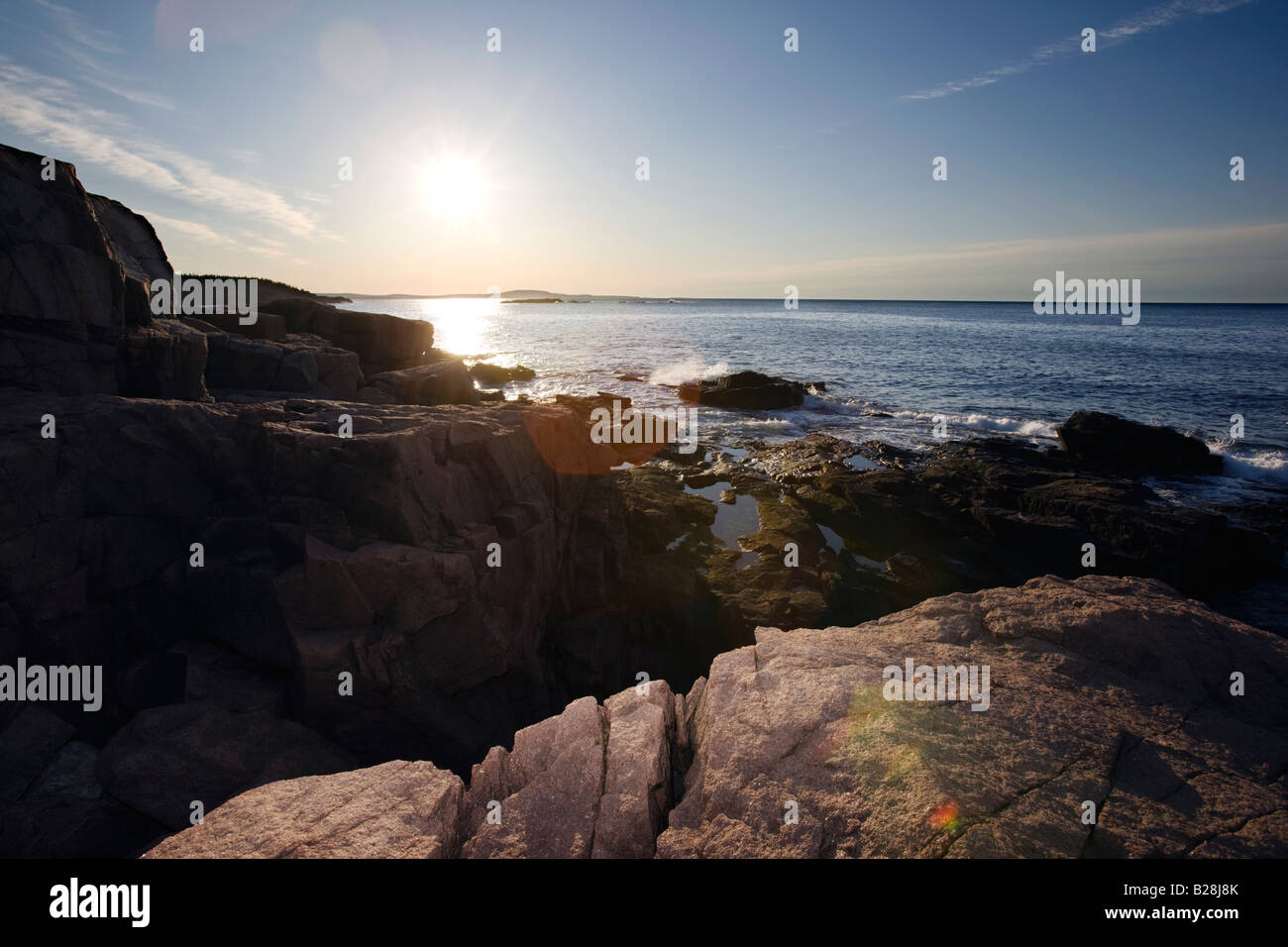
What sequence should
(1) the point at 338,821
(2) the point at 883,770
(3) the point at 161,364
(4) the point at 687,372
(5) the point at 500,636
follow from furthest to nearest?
(4) the point at 687,372 → (3) the point at 161,364 → (5) the point at 500,636 → (1) the point at 338,821 → (2) the point at 883,770

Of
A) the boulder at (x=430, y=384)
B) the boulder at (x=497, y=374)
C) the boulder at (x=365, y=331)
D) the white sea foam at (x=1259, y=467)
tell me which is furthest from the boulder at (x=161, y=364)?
the white sea foam at (x=1259, y=467)

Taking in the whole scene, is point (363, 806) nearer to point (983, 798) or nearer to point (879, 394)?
point (983, 798)

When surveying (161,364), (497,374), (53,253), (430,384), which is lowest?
(161,364)

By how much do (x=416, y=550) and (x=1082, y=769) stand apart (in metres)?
9.66

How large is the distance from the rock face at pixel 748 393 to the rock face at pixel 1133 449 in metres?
18.2

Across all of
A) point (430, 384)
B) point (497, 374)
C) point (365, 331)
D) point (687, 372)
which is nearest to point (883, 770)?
point (430, 384)

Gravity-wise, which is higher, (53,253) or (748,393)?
(53,253)

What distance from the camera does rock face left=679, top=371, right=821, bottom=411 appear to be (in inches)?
1686

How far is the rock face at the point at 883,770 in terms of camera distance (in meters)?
4.60

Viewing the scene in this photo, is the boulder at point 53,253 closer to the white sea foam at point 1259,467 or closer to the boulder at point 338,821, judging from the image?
the boulder at point 338,821

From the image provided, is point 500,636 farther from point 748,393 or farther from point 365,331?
point 748,393

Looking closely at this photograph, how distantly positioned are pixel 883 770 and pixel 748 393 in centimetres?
3907

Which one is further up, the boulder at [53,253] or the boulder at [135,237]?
the boulder at [135,237]

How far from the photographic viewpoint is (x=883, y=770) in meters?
5.07
